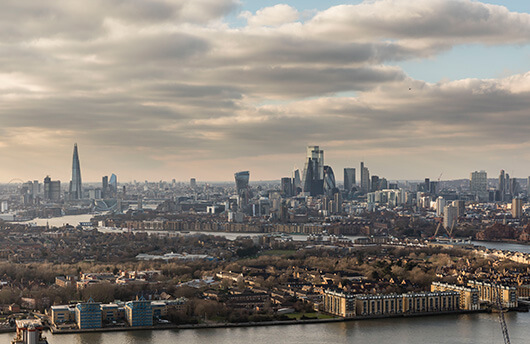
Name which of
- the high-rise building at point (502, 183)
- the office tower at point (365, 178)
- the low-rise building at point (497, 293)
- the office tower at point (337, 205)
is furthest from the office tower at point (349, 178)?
the low-rise building at point (497, 293)

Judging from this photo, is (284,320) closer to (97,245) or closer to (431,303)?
(431,303)

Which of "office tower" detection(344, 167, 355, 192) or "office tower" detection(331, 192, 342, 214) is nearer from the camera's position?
"office tower" detection(331, 192, 342, 214)

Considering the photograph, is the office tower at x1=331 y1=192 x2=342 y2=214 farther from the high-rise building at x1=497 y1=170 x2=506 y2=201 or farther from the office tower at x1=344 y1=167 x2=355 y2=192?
the office tower at x1=344 y1=167 x2=355 y2=192

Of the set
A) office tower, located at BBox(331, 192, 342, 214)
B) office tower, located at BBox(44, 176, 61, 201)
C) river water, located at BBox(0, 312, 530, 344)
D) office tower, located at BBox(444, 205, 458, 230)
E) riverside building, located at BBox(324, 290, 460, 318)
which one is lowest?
river water, located at BBox(0, 312, 530, 344)

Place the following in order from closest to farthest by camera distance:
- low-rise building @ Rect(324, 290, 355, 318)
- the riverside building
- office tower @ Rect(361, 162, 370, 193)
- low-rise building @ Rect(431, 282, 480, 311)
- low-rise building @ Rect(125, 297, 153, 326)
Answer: low-rise building @ Rect(125, 297, 153, 326) → low-rise building @ Rect(324, 290, 355, 318) → the riverside building → low-rise building @ Rect(431, 282, 480, 311) → office tower @ Rect(361, 162, 370, 193)

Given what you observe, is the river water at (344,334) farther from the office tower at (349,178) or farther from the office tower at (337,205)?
the office tower at (349,178)

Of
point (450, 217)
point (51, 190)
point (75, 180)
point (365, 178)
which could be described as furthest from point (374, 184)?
point (450, 217)

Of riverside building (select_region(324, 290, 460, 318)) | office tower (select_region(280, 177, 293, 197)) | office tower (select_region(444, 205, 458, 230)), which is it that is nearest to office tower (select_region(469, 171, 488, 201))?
office tower (select_region(280, 177, 293, 197))

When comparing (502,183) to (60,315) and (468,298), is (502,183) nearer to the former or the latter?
(468,298)
